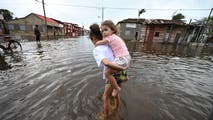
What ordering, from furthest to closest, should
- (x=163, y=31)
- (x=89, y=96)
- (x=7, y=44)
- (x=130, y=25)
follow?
(x=130, y=25) < (x=163, y=31) < (x=7, y=44) < (x=89, y=96)

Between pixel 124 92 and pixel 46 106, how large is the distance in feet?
6.74

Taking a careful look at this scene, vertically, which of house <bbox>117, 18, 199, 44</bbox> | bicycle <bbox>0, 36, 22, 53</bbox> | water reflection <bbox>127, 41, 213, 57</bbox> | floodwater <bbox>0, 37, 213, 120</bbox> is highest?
house <bbox>117, 18, 199, 44</bbox>

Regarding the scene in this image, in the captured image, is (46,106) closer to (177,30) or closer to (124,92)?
(124,92)

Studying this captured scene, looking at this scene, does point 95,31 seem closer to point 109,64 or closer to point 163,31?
point 109,64

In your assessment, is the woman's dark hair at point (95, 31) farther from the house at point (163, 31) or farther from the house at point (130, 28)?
the house at point (130, 28)

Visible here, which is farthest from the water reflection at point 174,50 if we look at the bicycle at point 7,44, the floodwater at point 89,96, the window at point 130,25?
the window at point 130,25

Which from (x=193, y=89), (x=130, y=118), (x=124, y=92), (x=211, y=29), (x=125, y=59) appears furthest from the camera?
(x=211, y=29)

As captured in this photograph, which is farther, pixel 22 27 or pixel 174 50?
pixel 22 27

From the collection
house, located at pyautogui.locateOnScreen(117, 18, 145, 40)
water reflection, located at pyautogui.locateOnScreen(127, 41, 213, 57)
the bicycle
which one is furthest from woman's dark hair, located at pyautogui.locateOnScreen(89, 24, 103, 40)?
house, located at pyautogui.locateOnScreen(117, 18, 145, 40)

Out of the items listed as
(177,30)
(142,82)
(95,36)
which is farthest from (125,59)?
(177,30)

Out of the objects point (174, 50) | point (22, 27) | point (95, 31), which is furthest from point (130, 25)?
point (22, 27)

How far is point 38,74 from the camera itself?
4137 millimetres

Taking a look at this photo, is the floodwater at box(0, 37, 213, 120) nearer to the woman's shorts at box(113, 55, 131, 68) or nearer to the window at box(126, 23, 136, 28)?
the woman's shorts at box(113, 55, 131, 68)

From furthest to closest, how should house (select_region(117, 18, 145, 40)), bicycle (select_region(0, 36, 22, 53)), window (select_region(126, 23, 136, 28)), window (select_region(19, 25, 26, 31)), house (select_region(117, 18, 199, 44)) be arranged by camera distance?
window (select_region(19, 25, 26, 31)), window (select_region(126, 23, 136, 28)), house (select_region(117, 18, 145, 40)), house (select_region(117, 18, 199, 44)), bicycle (select_region(0, 36, 22, 53))
